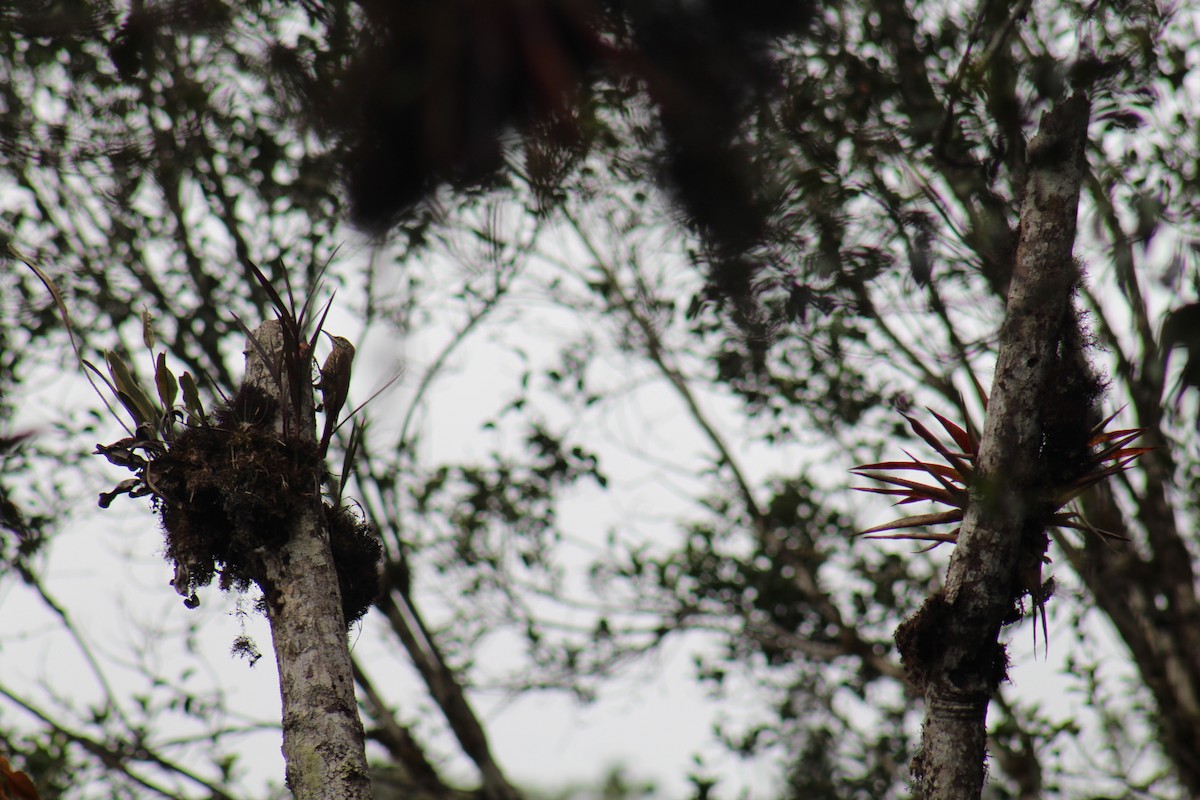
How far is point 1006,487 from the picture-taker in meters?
2.45

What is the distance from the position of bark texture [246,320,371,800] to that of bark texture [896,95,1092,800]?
1289mm

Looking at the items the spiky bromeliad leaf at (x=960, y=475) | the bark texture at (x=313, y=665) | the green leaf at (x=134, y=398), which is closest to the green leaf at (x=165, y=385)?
the green leaf at (x=134, y=398)

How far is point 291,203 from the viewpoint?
5816 millimetres

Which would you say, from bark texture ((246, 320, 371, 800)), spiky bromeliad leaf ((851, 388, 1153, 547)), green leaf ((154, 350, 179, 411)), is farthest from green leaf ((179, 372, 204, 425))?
spiky bromeliad leaf ((851, 388, 1153, 547))

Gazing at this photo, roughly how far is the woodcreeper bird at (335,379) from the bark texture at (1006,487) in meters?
1.48

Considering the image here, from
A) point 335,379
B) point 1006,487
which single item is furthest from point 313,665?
point 1006,487

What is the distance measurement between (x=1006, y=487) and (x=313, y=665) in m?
1.56

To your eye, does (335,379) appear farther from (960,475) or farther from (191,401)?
(960,475)

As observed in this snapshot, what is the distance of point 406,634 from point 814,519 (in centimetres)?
271

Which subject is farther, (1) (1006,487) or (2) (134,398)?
(2) (134,398)

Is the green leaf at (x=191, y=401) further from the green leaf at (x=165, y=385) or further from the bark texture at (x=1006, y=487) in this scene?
the bark texture at (x=1006, y=487)

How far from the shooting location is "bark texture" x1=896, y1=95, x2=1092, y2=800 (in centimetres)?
249

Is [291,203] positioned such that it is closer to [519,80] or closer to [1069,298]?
[1069,298]

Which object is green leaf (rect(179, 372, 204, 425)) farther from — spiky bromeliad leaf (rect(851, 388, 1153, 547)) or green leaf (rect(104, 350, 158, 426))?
spiky bromeliad leaf (rect(851, 388, 1153, 547))
